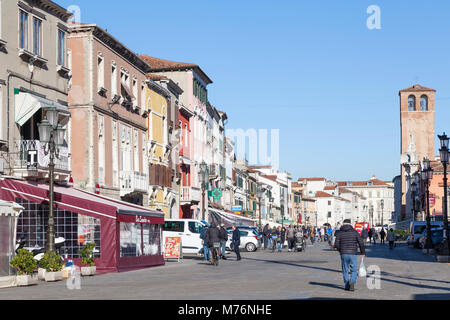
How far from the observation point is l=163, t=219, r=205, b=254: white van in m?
42.8

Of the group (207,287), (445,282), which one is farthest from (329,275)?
(207,287)

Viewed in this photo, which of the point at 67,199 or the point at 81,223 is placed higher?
the point at 67,199

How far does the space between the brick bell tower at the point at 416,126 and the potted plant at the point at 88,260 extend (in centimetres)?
11875

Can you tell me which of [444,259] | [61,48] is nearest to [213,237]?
[444,259]

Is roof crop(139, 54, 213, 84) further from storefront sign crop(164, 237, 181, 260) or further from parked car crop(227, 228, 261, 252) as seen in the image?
storefront sign crop(164, 237, 181, 260)

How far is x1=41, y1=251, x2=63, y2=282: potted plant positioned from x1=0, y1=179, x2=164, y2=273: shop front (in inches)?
132

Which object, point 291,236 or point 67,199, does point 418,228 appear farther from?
point 67,199

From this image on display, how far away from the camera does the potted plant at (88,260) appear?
83.8 feet

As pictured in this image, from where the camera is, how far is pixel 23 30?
92.5 ft

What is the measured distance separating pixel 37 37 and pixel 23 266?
11194 millimetres

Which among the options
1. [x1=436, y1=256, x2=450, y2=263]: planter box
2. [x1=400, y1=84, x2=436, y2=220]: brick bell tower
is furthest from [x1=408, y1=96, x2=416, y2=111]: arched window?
[x1=436, y1=256, x2=450, y2=263]: planter box
